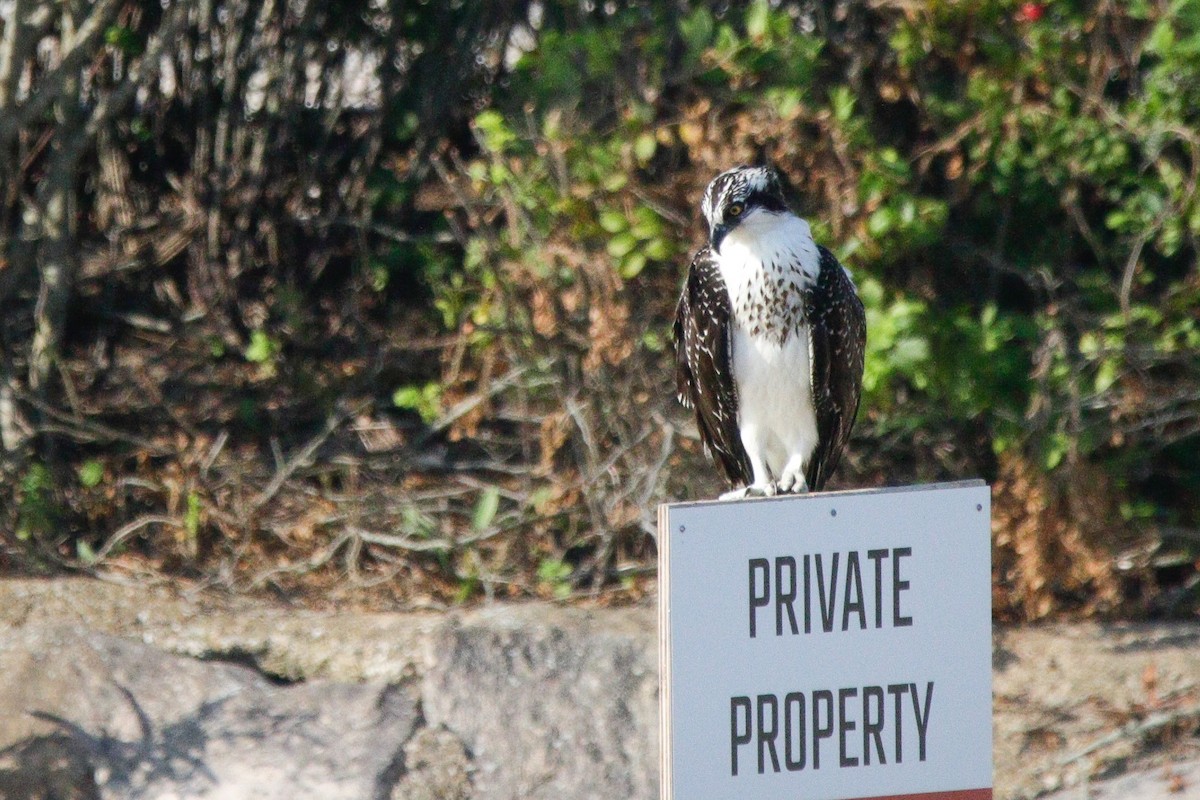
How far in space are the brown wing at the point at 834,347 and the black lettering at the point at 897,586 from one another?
1106mm

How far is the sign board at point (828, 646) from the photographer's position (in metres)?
2.26

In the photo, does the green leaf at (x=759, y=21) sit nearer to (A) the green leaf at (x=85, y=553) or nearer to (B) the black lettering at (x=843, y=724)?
A: (B) the black lettering at (x=843, y=724)

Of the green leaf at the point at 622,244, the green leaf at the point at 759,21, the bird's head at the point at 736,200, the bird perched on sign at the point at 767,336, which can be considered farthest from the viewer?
the green leaf at the point at 622,244

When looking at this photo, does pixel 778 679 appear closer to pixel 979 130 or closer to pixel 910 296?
pixel 910 296

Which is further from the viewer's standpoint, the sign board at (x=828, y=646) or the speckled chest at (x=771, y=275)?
the speckled chest at (x=771, y=275)

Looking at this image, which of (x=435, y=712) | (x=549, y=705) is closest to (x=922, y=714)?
(x=549, y=705)

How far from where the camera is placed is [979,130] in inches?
186

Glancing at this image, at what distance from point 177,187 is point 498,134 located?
1880 millimetres

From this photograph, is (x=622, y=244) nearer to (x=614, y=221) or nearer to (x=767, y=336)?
(x=614, y=221)

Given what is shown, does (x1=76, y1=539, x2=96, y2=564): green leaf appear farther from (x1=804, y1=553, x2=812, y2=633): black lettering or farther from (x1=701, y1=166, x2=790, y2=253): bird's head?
(x1=804, y1=553, x2=812, y2=633): black lettering

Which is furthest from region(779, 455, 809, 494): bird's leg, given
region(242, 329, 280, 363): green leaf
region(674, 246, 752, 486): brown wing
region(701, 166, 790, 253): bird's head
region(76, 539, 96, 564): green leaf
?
region(76, 539, 96, 564): green leaf

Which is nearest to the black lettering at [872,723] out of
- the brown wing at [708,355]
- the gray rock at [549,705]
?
the brown wing at [708,355]

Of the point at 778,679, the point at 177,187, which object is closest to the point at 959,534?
the point at 778,679

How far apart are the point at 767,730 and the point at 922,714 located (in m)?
0.24
